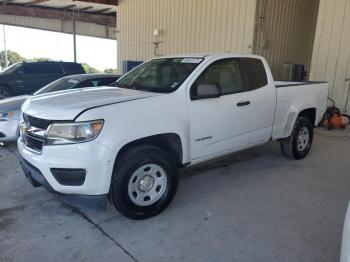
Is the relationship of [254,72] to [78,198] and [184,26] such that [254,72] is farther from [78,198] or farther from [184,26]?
[184,26]

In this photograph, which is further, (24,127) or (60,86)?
(60,86)

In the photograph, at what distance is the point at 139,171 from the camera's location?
3.13 meters

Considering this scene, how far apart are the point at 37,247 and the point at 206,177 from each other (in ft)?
7.93

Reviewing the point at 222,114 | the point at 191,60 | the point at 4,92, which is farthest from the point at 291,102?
the point at 4,92

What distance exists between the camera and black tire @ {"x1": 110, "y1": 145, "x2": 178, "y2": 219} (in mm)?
2973

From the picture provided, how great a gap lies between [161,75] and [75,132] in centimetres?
157

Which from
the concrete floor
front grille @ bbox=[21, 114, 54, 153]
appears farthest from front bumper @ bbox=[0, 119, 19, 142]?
front grille @ bbox=[21, 114, 54, 153]

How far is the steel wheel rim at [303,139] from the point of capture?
5.21 meters

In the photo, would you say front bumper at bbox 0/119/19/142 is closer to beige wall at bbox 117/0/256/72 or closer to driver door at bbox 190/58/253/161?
driver door at bbox 190/58/253/161

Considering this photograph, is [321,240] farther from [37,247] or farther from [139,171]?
[37,247]

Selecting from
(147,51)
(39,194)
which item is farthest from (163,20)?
(39,194)

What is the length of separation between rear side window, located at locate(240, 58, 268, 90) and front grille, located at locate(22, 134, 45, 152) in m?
2.72

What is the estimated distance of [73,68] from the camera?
492 inches

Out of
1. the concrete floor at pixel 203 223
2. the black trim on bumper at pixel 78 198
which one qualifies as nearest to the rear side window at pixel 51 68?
the concrete floor at pixel 203 223
